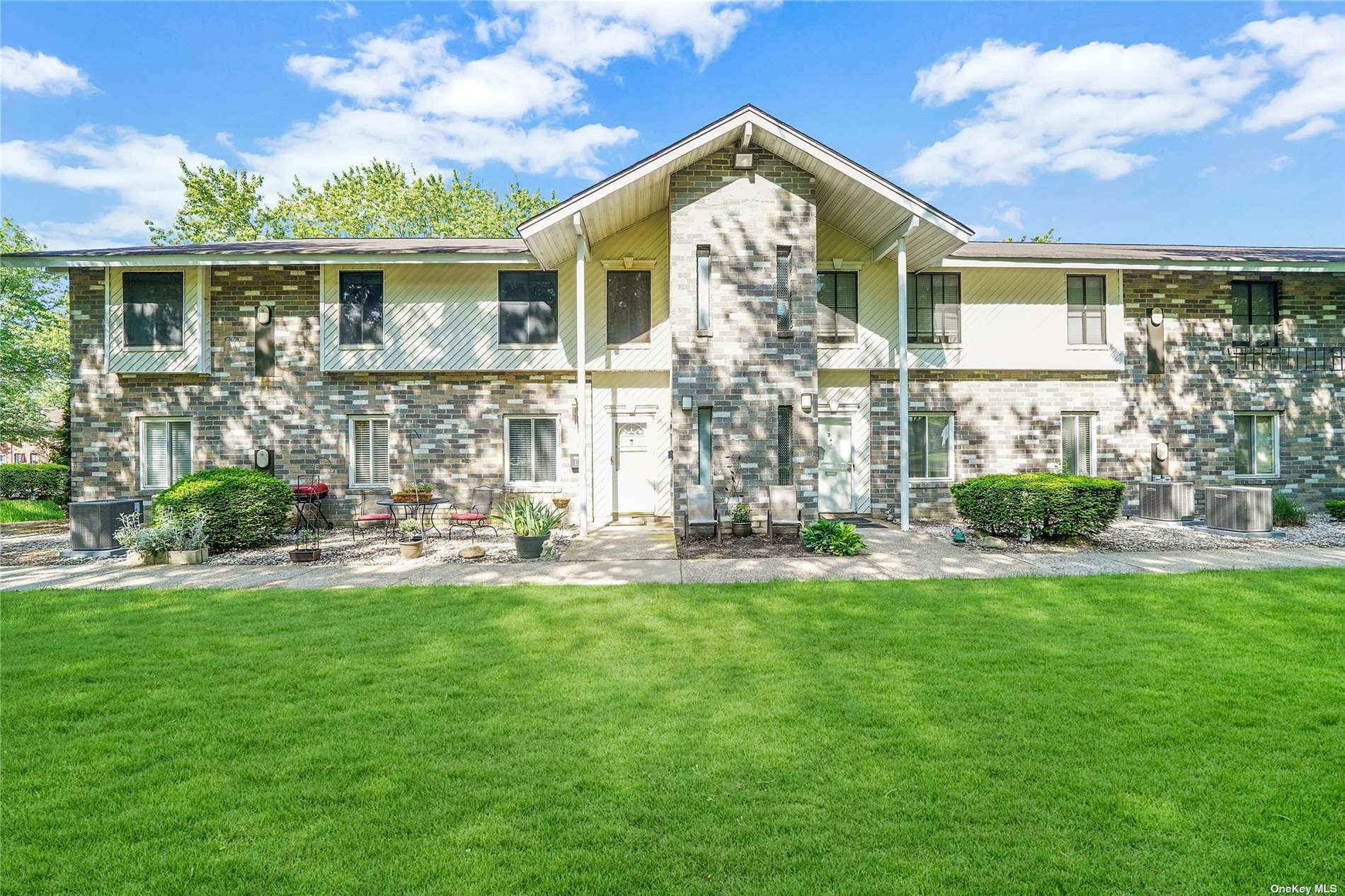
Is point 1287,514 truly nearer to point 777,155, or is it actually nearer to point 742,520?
point 742,520

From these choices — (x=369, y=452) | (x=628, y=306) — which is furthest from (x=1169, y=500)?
(x=369, y=452)

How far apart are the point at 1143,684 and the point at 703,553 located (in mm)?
6042

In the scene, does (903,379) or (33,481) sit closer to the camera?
(903,379)

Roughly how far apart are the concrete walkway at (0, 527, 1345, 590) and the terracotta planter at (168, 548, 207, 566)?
0.23 metres

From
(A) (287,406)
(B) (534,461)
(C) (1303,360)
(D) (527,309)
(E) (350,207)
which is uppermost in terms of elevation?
(E) (350,207)

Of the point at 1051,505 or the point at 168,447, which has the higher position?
the point at 168,447

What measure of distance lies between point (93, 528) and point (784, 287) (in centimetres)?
1273

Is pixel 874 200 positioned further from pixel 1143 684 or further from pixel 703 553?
pixel 1143 684

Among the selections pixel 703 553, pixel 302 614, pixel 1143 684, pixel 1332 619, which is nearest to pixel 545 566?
pixel 703 553

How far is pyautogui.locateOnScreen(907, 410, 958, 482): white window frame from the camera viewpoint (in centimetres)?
1407

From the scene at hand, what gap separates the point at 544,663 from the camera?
4773 mm

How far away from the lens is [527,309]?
1363 cm

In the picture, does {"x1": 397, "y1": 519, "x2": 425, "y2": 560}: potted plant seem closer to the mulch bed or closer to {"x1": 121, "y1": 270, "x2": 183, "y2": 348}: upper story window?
the mulch bed

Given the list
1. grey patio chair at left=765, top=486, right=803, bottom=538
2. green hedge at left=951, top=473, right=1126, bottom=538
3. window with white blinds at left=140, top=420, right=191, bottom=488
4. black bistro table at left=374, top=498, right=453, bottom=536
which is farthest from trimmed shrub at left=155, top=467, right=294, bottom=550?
green hedge at left=951, top=473, right=1126, bottom=538
